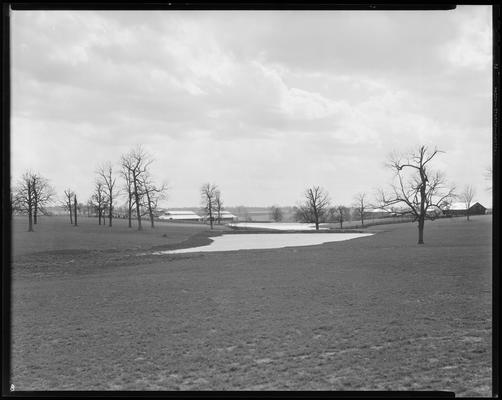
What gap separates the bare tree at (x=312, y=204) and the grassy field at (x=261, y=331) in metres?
20.9

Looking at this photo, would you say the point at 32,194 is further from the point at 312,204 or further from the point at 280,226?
the point at 280,226

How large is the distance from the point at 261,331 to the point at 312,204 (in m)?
35.4

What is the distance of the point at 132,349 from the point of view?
753cm

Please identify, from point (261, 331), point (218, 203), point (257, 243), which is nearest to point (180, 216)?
point (218, 203)

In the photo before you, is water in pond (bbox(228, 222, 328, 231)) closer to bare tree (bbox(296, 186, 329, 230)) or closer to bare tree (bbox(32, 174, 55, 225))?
bare tree (bbox(296, 186, 329, 230))

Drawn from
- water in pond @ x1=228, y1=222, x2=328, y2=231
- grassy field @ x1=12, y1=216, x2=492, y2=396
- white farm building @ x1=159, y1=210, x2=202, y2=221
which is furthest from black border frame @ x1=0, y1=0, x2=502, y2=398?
white farm building @ x1=159, y1=210, x2=202, y2=221

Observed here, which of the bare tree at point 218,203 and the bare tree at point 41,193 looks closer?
the bare tree at point 41,193

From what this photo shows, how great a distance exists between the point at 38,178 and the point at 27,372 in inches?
1316

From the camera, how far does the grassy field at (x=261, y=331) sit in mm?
6164

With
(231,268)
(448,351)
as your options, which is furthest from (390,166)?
(448,351)
